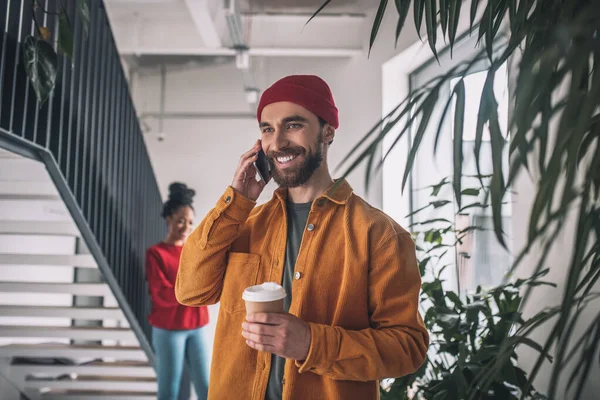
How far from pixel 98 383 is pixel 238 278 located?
3839 mm

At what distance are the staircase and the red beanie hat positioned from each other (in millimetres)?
1431

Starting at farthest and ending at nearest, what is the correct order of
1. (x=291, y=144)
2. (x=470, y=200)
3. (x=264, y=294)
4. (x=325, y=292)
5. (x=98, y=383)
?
(x=98, y=383), (x=470, y=200), (x=291, y=144), (x=325, y=292), (x=264, y=294)

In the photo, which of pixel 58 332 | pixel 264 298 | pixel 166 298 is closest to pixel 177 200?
pixel 166 298

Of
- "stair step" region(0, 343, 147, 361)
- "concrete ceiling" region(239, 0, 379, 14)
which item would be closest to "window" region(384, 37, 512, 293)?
"concrete ceiling" region(239, 0, 379, 14)

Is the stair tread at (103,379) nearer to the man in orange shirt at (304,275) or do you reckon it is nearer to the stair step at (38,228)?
the stair step at (38,228)

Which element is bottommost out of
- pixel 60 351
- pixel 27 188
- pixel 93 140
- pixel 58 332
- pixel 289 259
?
pixel 60 351

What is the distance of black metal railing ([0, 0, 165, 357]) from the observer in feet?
6.91

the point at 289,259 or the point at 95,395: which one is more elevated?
the point at 289,259

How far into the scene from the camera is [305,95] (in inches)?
57.8

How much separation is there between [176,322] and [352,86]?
3.51m

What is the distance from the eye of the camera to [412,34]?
412 cm

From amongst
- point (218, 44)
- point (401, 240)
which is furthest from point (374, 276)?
point (218, 44)

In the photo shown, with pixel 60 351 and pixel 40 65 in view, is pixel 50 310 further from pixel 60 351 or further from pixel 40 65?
pixel 40 65

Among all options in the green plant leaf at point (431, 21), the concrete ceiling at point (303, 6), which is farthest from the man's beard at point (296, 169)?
the concrete ceiling at point (303, 6)
